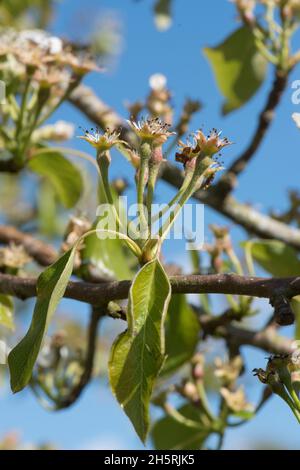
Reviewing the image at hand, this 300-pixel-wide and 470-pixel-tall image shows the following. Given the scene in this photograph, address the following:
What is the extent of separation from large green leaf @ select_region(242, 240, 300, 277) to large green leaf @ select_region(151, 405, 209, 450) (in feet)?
1.67

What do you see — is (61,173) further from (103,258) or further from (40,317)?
(40,317)

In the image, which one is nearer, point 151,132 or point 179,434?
point 151,132

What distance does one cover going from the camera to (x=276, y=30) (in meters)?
2.72

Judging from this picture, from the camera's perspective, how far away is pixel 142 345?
4.17 feet

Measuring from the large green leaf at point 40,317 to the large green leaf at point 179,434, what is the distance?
129cm

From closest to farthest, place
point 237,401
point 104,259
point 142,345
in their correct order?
point 142,345 < point 104,259 < point 237,401

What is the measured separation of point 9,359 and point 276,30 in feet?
5.67

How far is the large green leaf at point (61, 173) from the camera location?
2.64 metres

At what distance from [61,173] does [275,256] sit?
2.48 ft

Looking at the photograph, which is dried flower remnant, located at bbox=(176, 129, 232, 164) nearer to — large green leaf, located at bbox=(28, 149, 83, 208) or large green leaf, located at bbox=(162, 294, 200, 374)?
large green leaf, located at bbox=(162, 294, 200, 374)

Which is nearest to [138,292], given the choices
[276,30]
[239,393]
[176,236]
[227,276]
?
[227,276]

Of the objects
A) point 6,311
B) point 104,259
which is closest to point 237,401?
point 104,259

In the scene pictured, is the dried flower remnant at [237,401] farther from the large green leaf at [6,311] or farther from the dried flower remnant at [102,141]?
the dried flower remnant at [102,141]

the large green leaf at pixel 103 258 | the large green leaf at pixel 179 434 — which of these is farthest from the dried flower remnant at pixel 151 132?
the large green leaf at pixel 179 434
